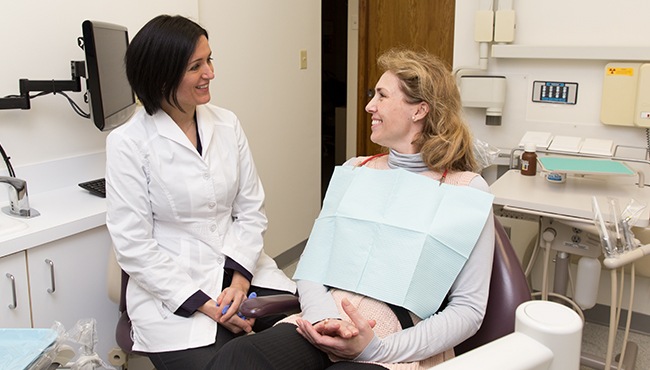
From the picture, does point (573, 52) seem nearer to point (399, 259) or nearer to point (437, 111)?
point (437, 111)

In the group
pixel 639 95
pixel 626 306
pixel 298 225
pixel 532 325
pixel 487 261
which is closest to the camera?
pixel 532 325

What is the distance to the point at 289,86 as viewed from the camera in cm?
327

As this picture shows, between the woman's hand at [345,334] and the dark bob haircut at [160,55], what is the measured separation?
0.80m

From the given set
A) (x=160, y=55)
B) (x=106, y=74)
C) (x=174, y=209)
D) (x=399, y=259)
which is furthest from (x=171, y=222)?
(x=399, y=259)

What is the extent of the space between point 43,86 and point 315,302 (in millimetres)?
1186

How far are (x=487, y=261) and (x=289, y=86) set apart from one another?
2.14 metres

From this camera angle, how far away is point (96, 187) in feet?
6.62

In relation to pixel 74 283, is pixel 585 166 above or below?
above

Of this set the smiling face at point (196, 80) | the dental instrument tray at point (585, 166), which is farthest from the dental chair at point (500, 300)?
the dental instrument tray at point (585, 166)

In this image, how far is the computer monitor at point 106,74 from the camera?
175 cm

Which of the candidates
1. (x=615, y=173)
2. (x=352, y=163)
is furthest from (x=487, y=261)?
(x=615, y=173)

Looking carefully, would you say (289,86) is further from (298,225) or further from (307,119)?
(298,225)

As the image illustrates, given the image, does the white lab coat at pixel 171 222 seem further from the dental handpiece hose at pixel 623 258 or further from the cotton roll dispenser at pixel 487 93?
the cotton roll dispenser at pixel 487 93

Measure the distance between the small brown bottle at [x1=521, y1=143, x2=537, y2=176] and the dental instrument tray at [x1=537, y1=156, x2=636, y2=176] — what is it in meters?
0.12
